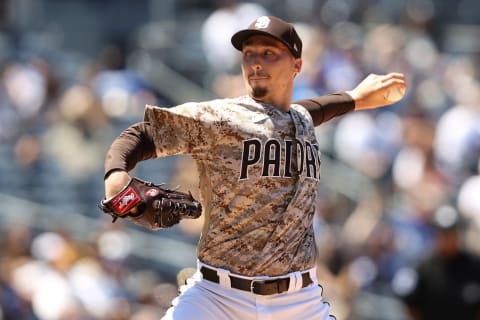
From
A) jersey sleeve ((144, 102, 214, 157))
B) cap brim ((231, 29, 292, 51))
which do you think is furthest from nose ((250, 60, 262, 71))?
jersey sleeve ((144, 102, 214, 157))

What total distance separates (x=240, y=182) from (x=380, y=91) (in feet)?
4.04

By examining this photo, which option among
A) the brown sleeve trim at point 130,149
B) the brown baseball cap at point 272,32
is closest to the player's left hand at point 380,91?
the brown baseball cap at point 272,32

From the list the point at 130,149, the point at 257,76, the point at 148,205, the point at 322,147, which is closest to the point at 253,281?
the point at 148,205

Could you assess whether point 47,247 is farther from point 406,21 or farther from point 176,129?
point 176,129

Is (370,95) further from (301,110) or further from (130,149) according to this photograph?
(130,149)

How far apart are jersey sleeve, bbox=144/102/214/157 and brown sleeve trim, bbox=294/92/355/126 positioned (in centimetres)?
78

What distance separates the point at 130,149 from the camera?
414cm

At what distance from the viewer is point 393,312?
880cm

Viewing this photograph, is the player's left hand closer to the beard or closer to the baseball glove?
the beard

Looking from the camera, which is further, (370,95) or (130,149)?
(370,95)

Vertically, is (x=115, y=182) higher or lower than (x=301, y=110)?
lower

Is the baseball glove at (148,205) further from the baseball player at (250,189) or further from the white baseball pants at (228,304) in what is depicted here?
the white baseball pants at (228,304)

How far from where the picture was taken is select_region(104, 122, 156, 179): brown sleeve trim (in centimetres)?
406

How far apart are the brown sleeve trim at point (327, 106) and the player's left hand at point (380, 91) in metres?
0.06
